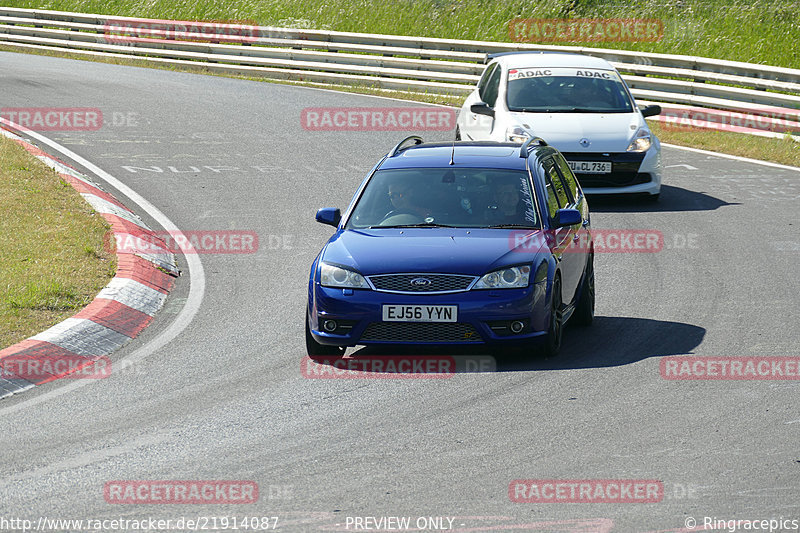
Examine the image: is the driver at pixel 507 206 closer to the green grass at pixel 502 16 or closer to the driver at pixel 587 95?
the driver at pixel 587 95

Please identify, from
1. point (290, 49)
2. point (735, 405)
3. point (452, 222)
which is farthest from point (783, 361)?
point (290, 49)

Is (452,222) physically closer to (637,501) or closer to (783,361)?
(783,361)

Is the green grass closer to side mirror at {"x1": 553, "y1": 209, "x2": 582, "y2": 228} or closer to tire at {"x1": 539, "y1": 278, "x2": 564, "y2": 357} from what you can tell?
side mirror at {"x1": 553, "y1": 209, "x2": 582, "y2": 228}

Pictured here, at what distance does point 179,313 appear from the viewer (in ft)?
34.3

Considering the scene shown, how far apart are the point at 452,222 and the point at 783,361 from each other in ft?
8.58

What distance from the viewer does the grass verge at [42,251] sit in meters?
9.81

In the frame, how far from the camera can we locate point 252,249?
13.1 meters
